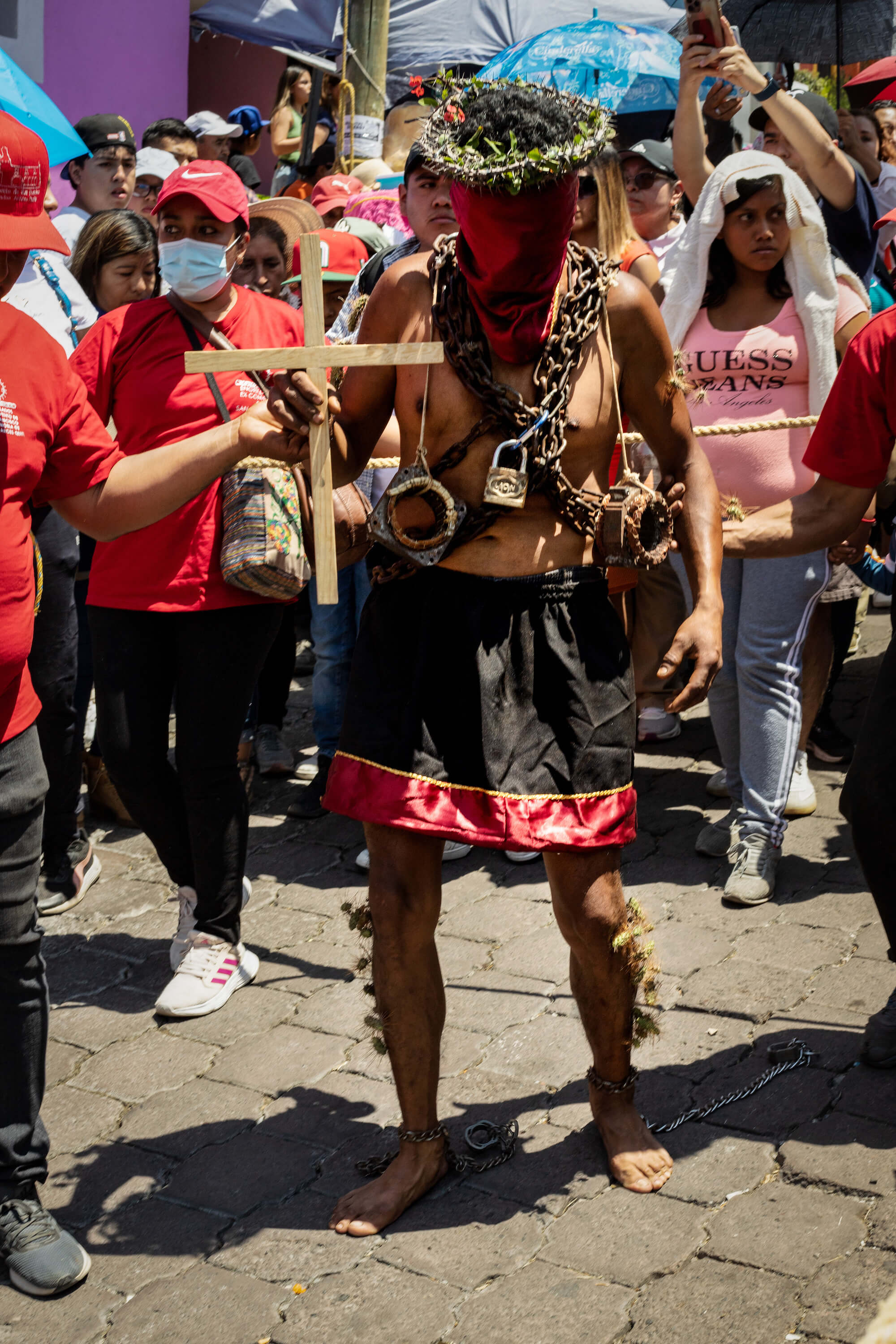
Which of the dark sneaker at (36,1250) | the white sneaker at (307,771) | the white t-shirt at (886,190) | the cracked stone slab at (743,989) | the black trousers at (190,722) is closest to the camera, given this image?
the dark sneaker at (36,1250)

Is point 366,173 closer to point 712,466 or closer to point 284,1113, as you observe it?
point 712,466

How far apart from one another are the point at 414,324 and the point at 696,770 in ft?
11.7

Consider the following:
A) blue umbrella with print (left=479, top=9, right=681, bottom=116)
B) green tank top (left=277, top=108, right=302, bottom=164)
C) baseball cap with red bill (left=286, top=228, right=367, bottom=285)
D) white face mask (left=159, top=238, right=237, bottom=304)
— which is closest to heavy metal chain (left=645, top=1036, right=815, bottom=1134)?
white face mask (left=159, top=238, right=237, bottom=304)

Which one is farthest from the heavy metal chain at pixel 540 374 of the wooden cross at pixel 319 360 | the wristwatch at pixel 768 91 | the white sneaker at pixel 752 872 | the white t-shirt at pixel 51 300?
the wristwatch at pixel 768 91

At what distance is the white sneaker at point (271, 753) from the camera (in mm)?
6297

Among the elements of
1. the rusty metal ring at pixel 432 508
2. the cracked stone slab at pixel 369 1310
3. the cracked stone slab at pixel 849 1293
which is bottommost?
the cracked stone slab at pixel 369 1310

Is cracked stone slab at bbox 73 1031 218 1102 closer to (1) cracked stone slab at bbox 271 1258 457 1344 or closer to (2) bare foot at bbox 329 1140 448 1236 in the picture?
(2) bare foot at bbox 329 1140 448 1236

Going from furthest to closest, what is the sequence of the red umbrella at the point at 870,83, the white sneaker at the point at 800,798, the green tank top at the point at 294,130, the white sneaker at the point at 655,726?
1. the green tank top at the point at 294,130
2. the red umbrella at the point at 870,83
3. the white sneaker at the point at 655,726
4. the white sneaker at the point at 800,798

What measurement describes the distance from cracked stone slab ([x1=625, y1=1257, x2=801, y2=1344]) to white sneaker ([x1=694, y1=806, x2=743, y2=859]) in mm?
2386

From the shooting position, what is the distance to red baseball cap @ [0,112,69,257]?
9.08ft

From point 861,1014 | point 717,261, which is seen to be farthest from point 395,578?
point 717,261

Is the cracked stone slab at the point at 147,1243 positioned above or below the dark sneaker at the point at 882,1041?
below

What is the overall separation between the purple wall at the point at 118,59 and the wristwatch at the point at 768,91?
21.8 ft

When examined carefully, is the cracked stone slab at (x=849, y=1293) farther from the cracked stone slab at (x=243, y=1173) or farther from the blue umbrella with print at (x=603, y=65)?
the blue umbrella with print at (x=603, y=65)
